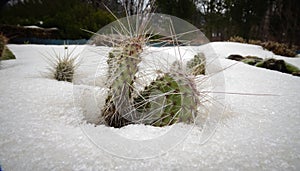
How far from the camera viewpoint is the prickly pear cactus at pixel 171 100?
50 cm

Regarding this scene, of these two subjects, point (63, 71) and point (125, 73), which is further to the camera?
point (63, 71)

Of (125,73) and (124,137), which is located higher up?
(125,73)

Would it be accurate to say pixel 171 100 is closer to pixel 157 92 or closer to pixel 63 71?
pixel 157 92

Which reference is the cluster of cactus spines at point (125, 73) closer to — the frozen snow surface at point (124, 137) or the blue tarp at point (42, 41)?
the frozen snow surface at point (124, 137)

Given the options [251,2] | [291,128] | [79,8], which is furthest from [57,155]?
[251,2]

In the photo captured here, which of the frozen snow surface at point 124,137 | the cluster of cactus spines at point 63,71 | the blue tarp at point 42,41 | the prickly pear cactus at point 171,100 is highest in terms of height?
the blue tarp at point 42,41

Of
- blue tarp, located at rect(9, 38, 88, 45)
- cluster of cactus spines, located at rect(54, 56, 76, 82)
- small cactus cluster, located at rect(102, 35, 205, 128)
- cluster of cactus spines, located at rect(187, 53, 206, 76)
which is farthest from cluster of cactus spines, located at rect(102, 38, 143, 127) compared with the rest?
blue tarp, located at rect(9, 38, 88, 45)

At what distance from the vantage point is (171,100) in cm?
52

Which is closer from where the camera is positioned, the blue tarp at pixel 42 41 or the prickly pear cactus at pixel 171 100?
the prickly pear cactus at pixel 171 100

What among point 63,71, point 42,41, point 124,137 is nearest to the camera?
point 124,137

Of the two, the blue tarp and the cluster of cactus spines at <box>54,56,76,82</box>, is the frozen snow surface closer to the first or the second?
the cluster of cactus spines at <box>54,56,76,82</box>

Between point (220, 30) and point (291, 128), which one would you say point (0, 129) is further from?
point (220, 30)

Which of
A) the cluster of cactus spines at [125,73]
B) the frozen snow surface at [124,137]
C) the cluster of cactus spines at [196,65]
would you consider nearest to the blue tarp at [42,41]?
the cluster of cactus spines at [196,65]

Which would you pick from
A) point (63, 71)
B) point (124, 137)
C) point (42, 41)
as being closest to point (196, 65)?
point (124, 137)
